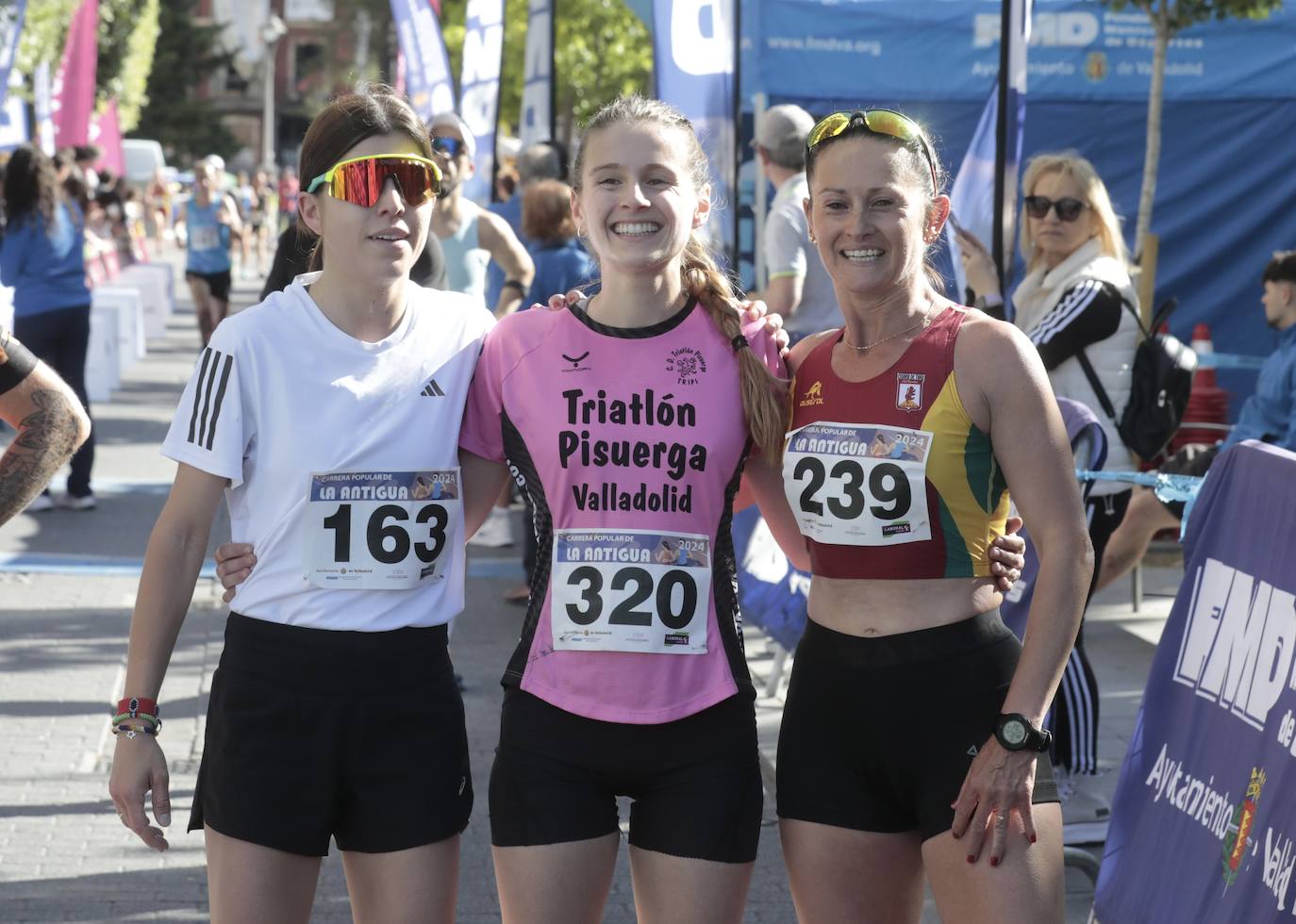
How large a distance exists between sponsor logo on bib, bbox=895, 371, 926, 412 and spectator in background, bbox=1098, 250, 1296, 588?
2758 millimetres

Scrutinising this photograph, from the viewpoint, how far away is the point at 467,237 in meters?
7.43

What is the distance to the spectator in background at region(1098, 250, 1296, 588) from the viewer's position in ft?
19.7

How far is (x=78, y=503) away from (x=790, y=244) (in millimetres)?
5523

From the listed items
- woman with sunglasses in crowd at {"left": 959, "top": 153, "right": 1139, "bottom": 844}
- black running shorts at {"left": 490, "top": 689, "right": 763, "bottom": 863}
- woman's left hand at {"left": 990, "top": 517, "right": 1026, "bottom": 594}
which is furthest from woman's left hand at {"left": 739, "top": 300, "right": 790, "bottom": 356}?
woman with sunglasses in crowd at {"left": 959, "top": 153, "right": 1139, "bottom": 844}

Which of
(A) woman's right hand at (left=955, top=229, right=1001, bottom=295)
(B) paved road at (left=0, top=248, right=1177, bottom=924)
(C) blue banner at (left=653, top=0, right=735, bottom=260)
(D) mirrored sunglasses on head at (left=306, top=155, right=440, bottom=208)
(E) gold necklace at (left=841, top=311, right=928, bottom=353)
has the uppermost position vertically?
(C) blue banner at (left=653, top=0, right=735, bottom=260)

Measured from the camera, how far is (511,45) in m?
35.3

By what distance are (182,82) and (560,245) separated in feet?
211

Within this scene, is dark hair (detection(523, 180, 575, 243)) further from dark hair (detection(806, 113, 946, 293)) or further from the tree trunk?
dark hair (detection(806, 113, 946, 293))

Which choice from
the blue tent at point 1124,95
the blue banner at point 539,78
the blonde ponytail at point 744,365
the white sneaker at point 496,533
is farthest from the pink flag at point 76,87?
the blonde ponytail at point 744,365

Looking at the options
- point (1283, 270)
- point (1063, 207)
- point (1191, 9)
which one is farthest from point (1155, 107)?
point (1063, 207)

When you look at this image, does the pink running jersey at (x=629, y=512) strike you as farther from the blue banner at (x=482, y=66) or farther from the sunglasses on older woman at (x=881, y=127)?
the blue banner at (x=482, y=66)

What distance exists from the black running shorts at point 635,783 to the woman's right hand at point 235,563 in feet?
1.75

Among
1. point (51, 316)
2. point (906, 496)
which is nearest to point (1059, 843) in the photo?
point (906, 496)

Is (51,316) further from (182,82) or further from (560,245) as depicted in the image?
(182,82)
